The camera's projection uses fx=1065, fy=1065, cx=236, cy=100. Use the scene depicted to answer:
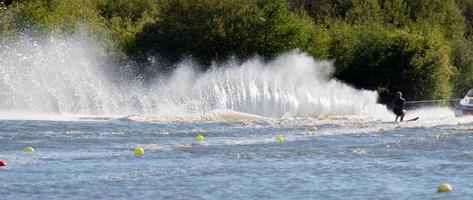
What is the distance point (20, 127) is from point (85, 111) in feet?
34.1

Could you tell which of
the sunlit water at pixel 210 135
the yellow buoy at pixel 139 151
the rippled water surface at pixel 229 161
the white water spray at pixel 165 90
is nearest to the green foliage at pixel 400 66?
the sunlit water at pixel 210 135

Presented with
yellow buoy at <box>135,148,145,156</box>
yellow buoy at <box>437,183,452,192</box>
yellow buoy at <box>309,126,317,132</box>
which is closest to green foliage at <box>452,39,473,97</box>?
yellow buoy at <box>309,126,317,132</box>

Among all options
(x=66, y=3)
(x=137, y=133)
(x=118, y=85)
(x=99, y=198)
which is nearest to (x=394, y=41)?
(x=118, y=85)

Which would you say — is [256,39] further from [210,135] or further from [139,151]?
[139,151]

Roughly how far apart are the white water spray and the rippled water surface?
302 inches

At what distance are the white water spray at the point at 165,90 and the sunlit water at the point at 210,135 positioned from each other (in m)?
0.09

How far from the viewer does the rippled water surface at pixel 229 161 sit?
2117cm

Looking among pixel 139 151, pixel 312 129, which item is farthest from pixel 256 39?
pixel 139 151

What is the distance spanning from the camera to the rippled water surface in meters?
21.2

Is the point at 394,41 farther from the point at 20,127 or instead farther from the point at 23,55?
the point at 20,127

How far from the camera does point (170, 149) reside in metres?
29.3

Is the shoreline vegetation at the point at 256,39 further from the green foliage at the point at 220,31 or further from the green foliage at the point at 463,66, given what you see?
the green foliage at the point at 463,66

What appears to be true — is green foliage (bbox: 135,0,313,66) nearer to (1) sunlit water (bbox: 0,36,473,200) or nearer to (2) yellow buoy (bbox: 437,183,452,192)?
(1) sunlit water (bbox: 0,36,473,200)

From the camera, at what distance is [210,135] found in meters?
34.6
